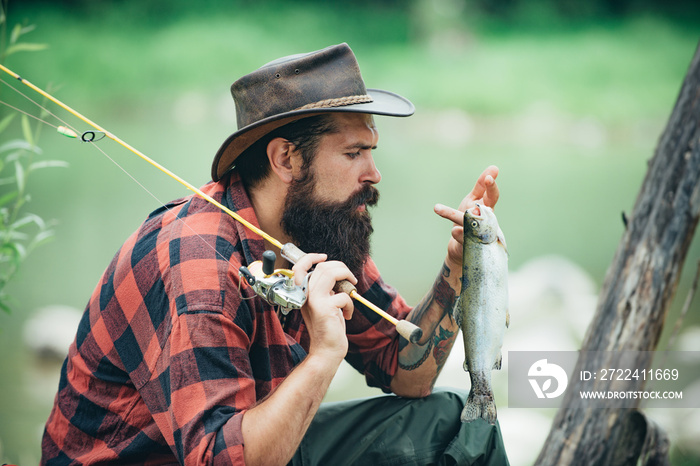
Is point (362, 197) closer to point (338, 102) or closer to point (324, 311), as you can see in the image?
point (338, 102)

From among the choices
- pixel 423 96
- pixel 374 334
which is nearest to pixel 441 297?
pixel 374 334

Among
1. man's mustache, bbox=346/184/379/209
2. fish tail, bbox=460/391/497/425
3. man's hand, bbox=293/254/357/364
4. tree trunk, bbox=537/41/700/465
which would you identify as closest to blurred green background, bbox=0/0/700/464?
tree trunk, bbox=537/41/700/465

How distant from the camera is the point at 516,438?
3.96m

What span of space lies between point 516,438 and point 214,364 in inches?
109

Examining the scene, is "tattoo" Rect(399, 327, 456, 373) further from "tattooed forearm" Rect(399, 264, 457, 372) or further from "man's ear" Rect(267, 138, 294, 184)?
"man's ear" Rect(267, 138, 294, 184)

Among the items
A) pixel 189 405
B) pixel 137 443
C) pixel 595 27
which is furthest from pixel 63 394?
pixel 595 27

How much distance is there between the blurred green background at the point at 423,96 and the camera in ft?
16.9

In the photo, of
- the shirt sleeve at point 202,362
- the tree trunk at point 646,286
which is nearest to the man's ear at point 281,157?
the shirt sleeve at point 202,362

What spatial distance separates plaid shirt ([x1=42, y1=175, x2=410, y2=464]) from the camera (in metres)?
1.66

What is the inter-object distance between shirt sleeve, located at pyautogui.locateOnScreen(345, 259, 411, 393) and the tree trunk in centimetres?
→ 66

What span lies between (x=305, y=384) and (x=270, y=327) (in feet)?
1.16

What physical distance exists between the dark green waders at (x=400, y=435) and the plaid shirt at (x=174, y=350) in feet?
1.15

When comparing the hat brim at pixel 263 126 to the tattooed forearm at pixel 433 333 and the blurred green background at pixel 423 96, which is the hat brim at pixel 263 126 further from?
the blurred green background at pixel 423 96

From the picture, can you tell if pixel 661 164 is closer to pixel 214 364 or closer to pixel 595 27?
pixel 214 364
